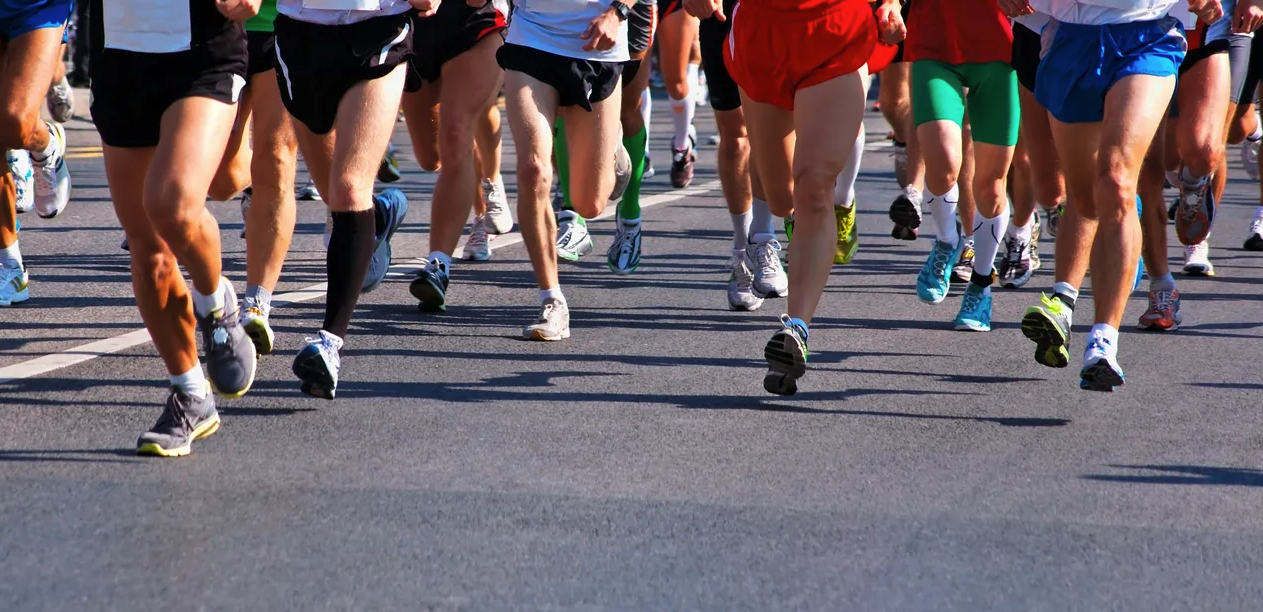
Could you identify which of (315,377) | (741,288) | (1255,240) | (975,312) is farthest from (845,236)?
(1255,240)

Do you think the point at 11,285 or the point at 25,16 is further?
the point at 11,285

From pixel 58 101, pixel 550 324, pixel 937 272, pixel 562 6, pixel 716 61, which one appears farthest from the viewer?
pixel 58 101

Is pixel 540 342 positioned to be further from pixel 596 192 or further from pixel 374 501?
pixel 374 501

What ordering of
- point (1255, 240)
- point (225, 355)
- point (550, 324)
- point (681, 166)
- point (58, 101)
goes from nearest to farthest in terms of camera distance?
point (225, 355) < point (550, 324) < point (1255, 240) < point (681, 166) < point (58, 101)

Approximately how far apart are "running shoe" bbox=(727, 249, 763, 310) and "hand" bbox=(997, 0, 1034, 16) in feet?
7.19

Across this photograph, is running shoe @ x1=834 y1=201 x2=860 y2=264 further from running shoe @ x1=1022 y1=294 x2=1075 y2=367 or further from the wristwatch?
running shoe @ x1=1022 y1=294 x2=1075 y2=367

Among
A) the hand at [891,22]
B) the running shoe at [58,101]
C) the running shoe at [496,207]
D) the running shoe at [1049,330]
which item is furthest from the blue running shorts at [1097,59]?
the running shoe at [58,101]

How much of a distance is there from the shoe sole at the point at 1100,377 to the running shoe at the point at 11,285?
4.57 metres

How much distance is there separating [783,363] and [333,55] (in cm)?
183

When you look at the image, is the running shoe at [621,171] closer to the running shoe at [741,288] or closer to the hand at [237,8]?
the running shoe at [741,288]

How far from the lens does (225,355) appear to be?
5148 millimetres

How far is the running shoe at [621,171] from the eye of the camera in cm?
780

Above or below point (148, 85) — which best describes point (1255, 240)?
below

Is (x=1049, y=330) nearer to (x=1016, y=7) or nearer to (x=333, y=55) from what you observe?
(x=1016, y=7)
